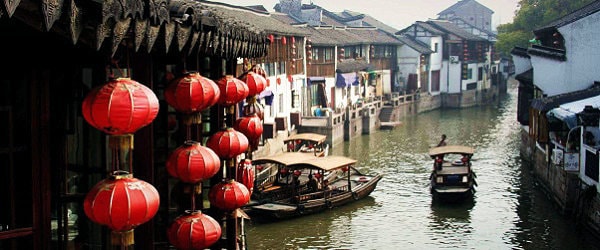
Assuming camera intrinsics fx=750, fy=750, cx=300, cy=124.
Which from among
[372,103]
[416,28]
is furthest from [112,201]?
[416,28]

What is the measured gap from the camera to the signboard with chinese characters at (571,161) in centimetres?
2062

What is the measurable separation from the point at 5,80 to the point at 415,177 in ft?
85.7

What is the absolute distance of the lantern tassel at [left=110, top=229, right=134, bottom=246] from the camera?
5102 millimetres

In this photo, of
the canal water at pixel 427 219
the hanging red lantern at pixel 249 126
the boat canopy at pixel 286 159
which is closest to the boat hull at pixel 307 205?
the canal water at pixel 427 219

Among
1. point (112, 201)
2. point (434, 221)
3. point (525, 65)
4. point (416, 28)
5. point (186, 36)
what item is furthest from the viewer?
point (416, 28)

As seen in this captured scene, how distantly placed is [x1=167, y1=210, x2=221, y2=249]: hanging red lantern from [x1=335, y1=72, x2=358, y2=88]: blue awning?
1591 inches

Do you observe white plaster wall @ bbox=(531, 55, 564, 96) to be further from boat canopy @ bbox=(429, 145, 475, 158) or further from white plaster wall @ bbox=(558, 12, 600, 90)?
boat canopy @ bbox=(429, 145, 475, 158)

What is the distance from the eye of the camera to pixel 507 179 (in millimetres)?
29969

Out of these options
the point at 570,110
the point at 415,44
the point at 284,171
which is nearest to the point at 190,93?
the point at 570,110

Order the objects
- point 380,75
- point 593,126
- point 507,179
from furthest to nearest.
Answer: point 380,75 → point 507,179 → point 593,126

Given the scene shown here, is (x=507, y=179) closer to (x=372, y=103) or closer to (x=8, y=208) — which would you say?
(x=372, y=103)

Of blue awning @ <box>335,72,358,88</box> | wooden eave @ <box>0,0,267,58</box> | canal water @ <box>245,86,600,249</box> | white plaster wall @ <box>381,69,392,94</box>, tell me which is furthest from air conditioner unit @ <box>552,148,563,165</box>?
white plaster wall @ <box>381,69,392,94</box>

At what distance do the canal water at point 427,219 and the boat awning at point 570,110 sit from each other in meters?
3.04

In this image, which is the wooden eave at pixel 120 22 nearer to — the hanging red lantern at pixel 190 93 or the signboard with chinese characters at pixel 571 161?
the hanging red lantern at pixel 190 93
